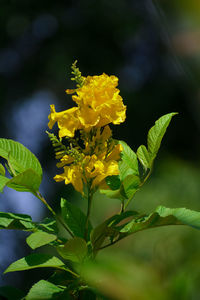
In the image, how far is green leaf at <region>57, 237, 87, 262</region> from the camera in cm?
36

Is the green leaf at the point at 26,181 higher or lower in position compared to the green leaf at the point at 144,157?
higher

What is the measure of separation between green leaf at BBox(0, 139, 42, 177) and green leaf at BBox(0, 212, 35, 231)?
0.16ft

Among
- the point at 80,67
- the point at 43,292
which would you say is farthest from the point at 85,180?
the point at 80,67

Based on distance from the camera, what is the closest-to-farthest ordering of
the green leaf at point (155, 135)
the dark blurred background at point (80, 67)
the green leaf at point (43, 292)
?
the green leaf at point (43, 292)
the green leaf at point (155, 135)
the dark blurred background at point (80, 67)

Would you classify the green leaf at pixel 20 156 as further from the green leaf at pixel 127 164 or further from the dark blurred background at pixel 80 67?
the dark blurred background at pixel 80 67

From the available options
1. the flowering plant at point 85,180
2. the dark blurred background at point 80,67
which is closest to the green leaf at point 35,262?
the flowering plant at point 85,180

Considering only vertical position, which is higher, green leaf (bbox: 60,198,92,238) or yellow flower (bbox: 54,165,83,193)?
yellow flower (bbox: 54,165,83,193)

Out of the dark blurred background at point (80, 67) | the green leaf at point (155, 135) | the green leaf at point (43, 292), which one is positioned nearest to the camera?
the green leaf at point (43, 292)

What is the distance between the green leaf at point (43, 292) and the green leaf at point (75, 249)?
1.2 inches

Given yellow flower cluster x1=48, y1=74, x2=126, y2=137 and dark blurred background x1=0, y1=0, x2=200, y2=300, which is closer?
yellow flower cluster x1=48, y1=74, x2=126, y2=137

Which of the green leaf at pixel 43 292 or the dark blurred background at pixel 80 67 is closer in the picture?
the green leaf at pixel 43 292

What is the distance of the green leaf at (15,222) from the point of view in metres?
0.38

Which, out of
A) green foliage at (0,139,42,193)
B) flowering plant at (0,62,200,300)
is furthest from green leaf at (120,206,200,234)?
green foliage at (0,139,42,193)

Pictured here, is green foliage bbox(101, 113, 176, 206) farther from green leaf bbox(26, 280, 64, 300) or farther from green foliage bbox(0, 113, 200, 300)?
green leaf bbox(26, 280, 64, 300)
